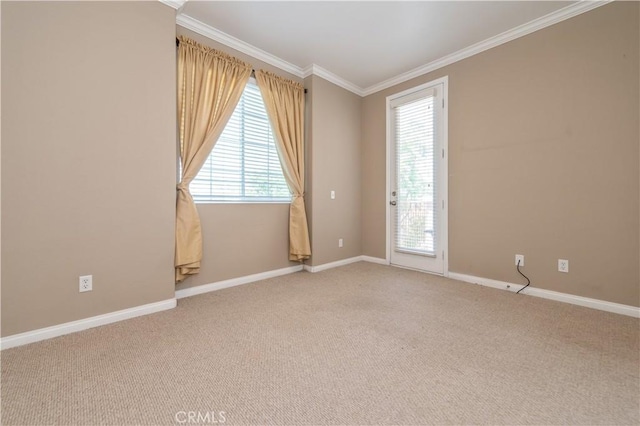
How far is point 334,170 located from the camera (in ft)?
13.1

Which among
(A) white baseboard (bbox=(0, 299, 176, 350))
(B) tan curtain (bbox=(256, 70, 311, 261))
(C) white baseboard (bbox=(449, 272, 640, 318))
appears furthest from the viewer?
(B) tan curtain (bbox=(256, 70, 311, 261))

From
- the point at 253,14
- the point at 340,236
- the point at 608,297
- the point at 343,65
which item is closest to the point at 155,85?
the point at 253,14

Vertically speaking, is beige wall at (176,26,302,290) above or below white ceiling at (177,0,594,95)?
below

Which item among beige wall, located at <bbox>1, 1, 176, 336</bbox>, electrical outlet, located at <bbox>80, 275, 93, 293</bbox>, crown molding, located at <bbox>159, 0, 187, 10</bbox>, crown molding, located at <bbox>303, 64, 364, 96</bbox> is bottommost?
electrical outlet, located at <bbox>80, 275, 93, 293</bbox>

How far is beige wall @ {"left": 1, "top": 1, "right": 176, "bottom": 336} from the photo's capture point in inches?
70.4

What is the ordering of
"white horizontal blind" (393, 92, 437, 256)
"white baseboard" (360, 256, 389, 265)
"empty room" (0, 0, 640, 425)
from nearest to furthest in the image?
"empty room" (0, 0, 640, 425) → "white horizontal blind" (393, 92, 437, 256) → "white baseboard" (360, 256, 389, 265)

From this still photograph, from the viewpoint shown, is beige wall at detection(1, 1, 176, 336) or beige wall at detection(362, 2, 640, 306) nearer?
beige wall at detection(1, 1, 176, 336)

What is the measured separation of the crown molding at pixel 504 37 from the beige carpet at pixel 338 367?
2.65 meters

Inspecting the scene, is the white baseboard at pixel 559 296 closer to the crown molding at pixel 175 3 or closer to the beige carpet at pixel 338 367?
the beige carpet at pixel 338 367

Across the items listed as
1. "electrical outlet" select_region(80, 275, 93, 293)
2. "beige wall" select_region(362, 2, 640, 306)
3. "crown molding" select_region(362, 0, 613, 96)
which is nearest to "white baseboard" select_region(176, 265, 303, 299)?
"electrical outlet" select_region(80, 275, 93, 293)

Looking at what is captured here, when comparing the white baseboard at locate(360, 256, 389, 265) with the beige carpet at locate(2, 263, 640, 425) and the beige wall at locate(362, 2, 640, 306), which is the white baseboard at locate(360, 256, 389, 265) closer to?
the beige wall at locate(362, 2, 640, 306)

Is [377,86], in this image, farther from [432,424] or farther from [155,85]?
[432,424]

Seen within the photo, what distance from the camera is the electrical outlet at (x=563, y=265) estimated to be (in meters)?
2.57

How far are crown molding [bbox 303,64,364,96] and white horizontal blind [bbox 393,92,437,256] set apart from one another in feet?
2.33
